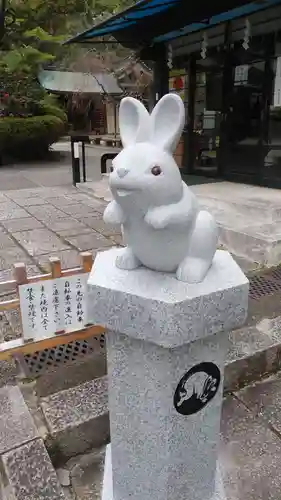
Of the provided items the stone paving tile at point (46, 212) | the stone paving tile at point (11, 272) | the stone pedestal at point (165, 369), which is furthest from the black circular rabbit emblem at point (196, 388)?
the stone paving tile at point (46, 212)

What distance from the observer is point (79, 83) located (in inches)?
842

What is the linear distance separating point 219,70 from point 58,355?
6.86 metres

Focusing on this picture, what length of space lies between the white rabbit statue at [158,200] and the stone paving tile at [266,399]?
149cm

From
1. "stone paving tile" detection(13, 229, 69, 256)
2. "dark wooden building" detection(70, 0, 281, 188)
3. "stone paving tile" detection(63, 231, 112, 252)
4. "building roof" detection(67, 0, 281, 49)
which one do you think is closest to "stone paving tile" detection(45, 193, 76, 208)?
"stone paving tile" detection(13, 229, 69, 256)

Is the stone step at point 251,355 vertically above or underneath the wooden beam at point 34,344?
underneath

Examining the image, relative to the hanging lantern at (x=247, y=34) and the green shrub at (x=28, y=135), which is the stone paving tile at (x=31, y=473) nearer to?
the hanging lantern at (x=247, y=34)

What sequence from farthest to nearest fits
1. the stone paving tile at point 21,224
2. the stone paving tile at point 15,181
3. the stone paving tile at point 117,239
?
the stone paving tile at point 15,181, the stone paving tile at point 21,224, the stone paving tile at point 117,239

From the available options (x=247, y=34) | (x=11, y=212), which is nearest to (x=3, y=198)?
(x=11, y=212)

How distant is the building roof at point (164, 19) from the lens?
6.07 meters

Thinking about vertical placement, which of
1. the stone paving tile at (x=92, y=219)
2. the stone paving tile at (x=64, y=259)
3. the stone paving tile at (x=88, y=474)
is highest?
the stone paving tile at (x=92, y=219)

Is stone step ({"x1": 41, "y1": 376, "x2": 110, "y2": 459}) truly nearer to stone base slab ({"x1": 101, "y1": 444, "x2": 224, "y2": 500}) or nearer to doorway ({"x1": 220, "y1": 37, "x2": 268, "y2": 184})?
stone base slab ({"x1": 101, "y1": 444, "x2": 224, "y2": 500})

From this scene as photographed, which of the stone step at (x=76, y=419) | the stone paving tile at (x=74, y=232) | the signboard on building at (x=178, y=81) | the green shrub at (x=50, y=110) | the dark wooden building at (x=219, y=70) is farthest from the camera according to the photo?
the green shrub at (x=50, y=110)

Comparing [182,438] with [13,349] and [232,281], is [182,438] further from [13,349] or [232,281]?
[13,349]

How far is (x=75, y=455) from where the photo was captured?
226 centimetres
